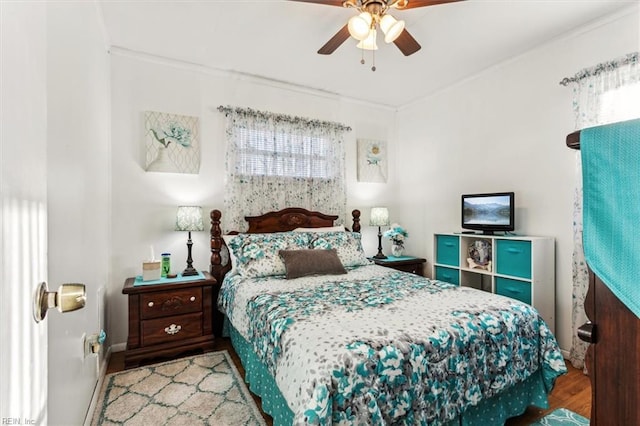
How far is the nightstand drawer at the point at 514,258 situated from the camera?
8.55 feet

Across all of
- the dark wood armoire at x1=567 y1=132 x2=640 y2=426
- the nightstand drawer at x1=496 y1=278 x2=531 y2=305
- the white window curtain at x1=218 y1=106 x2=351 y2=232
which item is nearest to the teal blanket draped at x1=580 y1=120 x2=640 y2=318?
the dark wood armoire at x1=567 y1=132 x2=640 y2=426

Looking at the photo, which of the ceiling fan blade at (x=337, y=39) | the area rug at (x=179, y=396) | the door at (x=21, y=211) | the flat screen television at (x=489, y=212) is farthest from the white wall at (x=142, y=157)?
the door at (x=21, y=211)

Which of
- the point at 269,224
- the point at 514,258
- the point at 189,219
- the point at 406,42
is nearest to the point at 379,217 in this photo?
the point at 269,224

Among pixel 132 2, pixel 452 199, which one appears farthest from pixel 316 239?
pixel 132 2

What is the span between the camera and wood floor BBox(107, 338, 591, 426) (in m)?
1.88

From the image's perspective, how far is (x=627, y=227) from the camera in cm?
68

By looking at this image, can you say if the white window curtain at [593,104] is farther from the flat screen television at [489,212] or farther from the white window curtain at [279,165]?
the white window curtain at [279,165]

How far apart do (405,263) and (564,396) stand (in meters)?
1.86

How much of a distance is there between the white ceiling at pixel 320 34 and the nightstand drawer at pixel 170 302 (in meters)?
2.21

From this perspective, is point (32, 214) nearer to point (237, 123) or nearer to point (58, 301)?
point (58, 301)

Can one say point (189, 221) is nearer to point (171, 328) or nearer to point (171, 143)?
point (171, 143)

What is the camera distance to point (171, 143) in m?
3.01

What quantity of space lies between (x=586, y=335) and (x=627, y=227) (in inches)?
11.1

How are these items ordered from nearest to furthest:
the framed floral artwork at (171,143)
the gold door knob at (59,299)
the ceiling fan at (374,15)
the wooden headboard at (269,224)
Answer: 1. the gold door knob at (59,299)
2. the ceiling fan at (374,15)
3. the framed floral artwork at (171,143)
4. the wooden headboard at (269,224)
